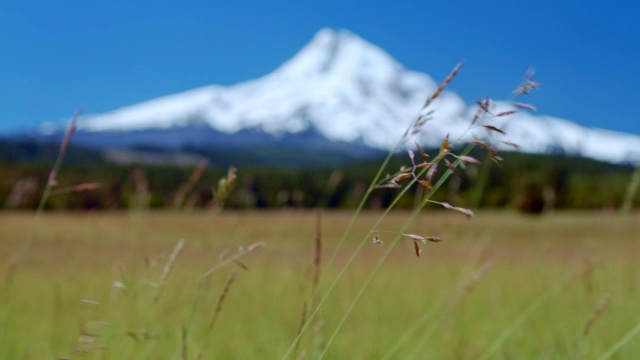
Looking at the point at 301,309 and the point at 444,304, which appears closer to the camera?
the point at 301,309

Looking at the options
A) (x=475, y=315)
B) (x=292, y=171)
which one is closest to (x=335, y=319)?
(x=475, y=315)

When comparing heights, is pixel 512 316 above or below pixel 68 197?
above

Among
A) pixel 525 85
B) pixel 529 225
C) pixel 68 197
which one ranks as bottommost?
pixel 68 197

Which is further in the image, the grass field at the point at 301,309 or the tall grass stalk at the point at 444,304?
the grass field at the point at 301,309

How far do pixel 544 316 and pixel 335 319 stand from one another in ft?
4.04

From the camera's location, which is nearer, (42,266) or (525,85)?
(525,85)

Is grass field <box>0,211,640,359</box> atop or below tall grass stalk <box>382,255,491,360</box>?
below

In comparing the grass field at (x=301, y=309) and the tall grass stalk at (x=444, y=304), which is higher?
the tall grass stalk at (x=444, y=304)

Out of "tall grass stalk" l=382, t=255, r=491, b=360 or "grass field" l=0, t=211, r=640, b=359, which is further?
"grass field" l=0, t=211, r=640, b=359

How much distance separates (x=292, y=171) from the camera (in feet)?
339

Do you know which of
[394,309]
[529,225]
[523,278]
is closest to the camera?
[394,309]

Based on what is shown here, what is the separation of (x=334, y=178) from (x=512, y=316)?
94.5 inches

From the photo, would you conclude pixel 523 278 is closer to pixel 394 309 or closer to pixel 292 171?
pixel 394 309

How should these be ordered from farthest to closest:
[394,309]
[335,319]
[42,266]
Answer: [42,266]
[394,309]
[335,319]
